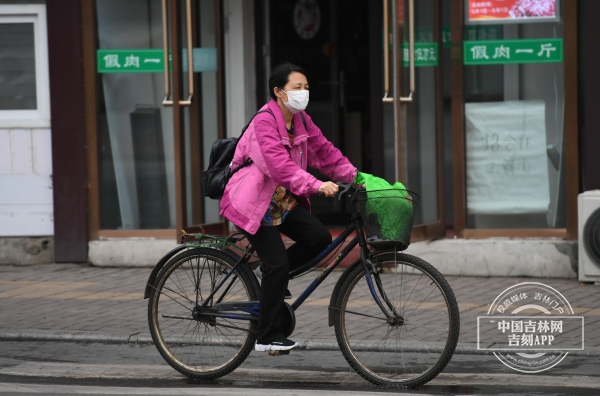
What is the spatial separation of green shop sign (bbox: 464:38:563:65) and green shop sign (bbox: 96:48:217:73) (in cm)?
254

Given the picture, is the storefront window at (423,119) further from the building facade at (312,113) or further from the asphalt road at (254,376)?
the asphalt road at (254,376)

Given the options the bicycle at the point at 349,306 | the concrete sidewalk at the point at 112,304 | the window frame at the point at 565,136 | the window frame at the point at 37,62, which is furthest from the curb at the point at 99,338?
the window frame at the point at 37,62

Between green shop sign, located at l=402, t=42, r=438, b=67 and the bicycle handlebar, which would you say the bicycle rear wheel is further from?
green shop sign, located at l=402, t=42, r=438, b=67

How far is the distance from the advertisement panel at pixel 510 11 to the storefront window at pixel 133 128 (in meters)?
3.08

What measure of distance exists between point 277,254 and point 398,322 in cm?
75

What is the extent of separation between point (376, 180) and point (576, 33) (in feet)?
14.5

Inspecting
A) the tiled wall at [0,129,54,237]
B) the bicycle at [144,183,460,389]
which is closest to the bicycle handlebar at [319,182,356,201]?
the bicycle at [144,183,460,389]

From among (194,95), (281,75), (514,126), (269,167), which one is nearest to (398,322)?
(269,167)

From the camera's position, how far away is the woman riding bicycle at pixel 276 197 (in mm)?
5723

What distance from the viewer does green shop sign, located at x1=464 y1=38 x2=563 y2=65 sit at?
9.53 meters

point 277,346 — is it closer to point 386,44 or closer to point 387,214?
point 387,214

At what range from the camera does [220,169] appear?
589 cm

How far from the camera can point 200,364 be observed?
6.11 meters

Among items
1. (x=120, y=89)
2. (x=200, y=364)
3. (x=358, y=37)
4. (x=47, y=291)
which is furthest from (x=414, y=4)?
(x=200, y=364)
